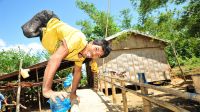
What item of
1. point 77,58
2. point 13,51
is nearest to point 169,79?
point 77,58

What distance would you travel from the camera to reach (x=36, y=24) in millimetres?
2947

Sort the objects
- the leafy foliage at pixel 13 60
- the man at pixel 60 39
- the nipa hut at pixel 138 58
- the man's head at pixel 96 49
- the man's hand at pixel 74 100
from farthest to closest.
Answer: the leafy foliage at pixel 13 60, the nipa hut at pixel 138 58, the man's hand at pixel 74 100, the man's head at pixel 96 49, the man at pixel 60 39

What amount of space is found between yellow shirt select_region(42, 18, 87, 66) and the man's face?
0.12 meters

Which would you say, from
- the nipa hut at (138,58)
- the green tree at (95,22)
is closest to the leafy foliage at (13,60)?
the green tree at (95,22)

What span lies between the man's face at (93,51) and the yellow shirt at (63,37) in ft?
0.41

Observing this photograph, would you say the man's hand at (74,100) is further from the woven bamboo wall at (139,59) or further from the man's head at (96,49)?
the woven bamboo wall at (139,59)

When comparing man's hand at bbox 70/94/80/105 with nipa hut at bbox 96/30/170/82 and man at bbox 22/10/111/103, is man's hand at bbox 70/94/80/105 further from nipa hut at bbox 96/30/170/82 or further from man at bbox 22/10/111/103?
nipa hut at bbox 96/30/170/82

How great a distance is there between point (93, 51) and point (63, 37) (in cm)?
43

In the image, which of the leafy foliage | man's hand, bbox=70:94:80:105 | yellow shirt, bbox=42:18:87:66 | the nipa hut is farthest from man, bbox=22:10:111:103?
the leafy foliage

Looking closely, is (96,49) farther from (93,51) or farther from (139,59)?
(139,59)

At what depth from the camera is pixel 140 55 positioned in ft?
65.5

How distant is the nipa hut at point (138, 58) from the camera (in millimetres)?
19234

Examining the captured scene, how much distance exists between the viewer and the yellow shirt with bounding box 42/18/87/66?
8.25ft

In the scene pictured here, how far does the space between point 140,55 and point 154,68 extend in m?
1.53
